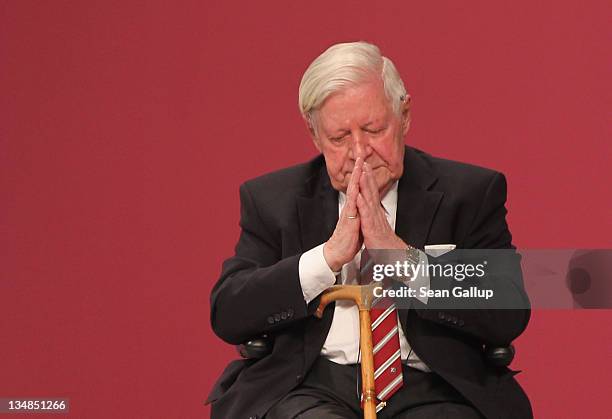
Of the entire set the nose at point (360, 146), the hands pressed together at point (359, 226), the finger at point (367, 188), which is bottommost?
the hands pressed together at point (359, 226)

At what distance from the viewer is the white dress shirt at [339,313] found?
9.86ft

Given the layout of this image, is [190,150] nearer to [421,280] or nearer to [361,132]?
[361,132]

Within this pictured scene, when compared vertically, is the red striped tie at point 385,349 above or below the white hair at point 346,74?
below

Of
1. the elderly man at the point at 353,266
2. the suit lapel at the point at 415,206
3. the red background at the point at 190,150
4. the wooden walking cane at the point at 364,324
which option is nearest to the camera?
the wooden walking cane at the point at 364,324

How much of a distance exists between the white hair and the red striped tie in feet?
1.63

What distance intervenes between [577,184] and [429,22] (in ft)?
2.26

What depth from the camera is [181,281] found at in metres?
4.18

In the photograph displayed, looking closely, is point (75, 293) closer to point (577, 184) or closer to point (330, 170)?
point (330, 170)

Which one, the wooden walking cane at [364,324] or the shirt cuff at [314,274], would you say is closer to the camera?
the wooden walking cane at [364,324]

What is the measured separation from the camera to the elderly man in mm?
2984

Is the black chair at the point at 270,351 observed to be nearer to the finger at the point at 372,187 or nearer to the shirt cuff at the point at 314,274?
the shirt cuff at the point at 314,274

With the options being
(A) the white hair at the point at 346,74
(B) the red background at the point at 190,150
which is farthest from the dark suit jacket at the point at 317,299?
(B) the red background at the point at 190,150

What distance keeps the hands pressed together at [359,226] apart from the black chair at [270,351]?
12.3 inches

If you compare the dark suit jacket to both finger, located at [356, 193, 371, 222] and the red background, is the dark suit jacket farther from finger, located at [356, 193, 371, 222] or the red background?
the red background
